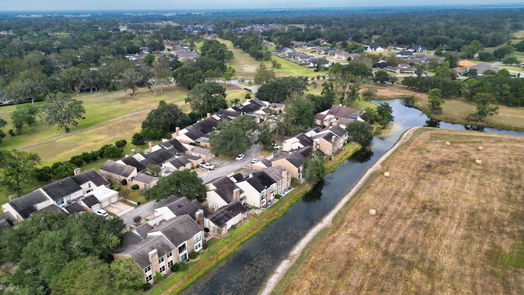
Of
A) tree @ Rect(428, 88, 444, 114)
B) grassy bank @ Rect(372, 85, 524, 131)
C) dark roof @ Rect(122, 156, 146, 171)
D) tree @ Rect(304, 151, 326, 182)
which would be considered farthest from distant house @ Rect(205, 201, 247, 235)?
tree @ Rect(428, 88, 444, 114)

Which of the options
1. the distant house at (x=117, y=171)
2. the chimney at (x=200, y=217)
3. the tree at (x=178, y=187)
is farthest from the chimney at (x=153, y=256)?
the distant house at (x=117, y=171)

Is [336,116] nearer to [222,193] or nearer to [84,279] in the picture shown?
[222,193]

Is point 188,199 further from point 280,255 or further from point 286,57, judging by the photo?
point 286,57

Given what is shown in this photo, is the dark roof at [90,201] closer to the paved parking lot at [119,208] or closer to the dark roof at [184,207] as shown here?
the paved parking lot at [119,208]

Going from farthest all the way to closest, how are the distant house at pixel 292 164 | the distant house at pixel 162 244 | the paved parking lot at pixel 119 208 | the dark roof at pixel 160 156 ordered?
the dark roof at pixel 160 156
the distant house at pixel 292 164
the paved parking lot at pixel 119 208
the distant house at pixel 162 244

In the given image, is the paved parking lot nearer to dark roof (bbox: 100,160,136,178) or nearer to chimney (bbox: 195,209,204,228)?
dark roof (bbox: 100,160,136,178)

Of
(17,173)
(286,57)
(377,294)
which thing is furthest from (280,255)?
(286,57)

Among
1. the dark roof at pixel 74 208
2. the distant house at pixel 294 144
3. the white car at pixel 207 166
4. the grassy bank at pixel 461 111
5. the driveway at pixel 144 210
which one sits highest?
the distant house at pixel 294 144
